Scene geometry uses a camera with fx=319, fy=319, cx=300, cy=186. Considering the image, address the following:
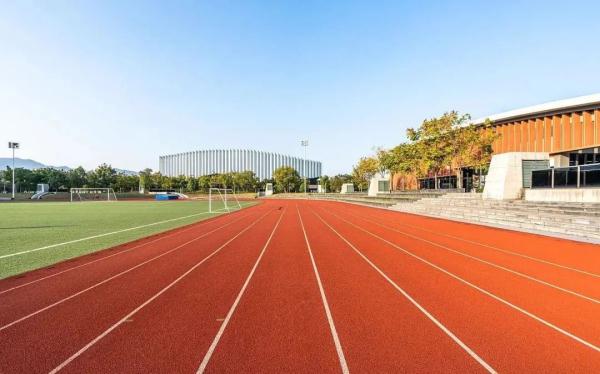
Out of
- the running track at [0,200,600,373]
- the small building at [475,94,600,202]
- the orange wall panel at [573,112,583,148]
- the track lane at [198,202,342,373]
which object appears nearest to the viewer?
the track lane at [198,202,342,373]

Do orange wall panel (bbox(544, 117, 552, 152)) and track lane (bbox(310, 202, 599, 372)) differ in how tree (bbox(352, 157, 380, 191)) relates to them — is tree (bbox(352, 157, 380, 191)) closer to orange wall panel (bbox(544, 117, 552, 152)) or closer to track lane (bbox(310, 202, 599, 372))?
orange wall panel (bbox(544, 117, 552, 152))

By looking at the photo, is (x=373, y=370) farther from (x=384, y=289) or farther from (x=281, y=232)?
(x=281, y=232)

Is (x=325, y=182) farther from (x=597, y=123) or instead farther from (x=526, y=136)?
(x=597, y=123)

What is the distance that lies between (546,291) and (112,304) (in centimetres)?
765

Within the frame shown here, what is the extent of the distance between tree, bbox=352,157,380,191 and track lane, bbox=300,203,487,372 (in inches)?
2292

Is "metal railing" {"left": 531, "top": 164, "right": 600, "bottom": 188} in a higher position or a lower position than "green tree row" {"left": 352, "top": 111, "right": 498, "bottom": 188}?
lower

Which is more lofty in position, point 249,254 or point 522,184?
point 522,184

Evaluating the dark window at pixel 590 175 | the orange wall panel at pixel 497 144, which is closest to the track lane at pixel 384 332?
the dark window at pixel 590 175

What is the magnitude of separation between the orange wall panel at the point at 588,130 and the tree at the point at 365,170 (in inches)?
1414

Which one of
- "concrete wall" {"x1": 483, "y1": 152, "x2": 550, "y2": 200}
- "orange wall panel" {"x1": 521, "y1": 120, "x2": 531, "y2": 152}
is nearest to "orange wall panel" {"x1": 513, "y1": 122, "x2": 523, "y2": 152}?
"orange wall panel" {"x1": 521, "y1": 120, "x2": 531, "y2": 152}

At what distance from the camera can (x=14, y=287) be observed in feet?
20.0

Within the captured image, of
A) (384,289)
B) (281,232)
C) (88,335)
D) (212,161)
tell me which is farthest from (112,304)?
(212,161)

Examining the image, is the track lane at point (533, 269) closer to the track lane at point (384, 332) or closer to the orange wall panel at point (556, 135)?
the track lane at point (384, 332)

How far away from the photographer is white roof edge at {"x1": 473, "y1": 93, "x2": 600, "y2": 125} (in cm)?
2704
